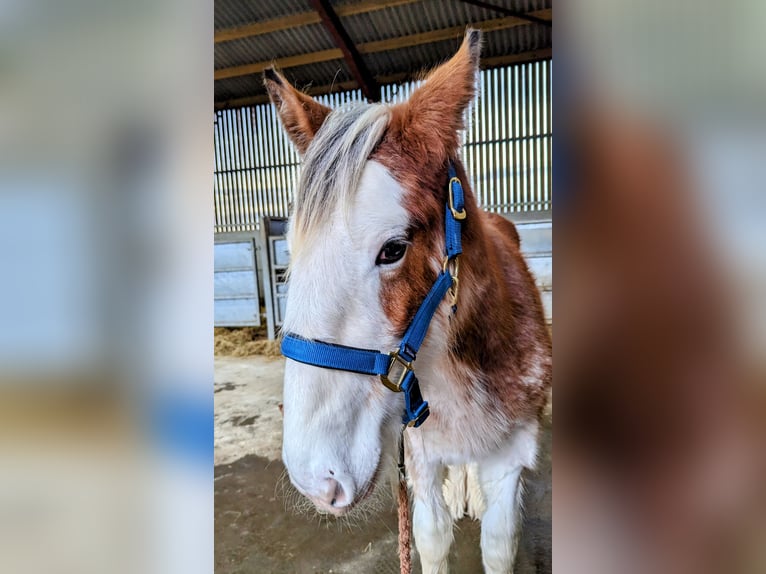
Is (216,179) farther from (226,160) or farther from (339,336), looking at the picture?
(339,336)

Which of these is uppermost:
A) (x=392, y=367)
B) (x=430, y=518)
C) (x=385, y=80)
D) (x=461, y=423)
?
(x=385, y=80)

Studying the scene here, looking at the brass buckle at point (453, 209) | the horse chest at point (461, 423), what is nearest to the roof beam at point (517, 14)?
the brass buckle at point (453, 209)

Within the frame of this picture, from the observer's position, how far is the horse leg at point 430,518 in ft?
2.93

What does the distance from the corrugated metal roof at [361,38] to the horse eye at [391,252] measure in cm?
43

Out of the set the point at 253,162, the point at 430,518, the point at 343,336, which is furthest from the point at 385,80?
the point at 430,518

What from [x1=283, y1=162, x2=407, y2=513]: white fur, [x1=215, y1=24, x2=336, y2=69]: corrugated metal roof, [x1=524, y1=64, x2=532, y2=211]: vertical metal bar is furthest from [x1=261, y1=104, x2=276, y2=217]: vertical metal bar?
[x1=524, y1=64, x2=532, y2=211]: vertical metal bar

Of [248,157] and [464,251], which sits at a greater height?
[248,157]

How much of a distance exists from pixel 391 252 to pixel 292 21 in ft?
2.09

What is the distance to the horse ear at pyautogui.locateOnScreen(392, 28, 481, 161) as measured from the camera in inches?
23.9

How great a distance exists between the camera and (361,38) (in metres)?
0.85

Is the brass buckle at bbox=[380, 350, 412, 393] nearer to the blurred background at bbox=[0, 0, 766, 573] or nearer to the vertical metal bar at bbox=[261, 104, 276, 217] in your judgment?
the blurred background at bbox=[0, 0, 766, 573]

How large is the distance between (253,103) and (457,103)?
48cm
